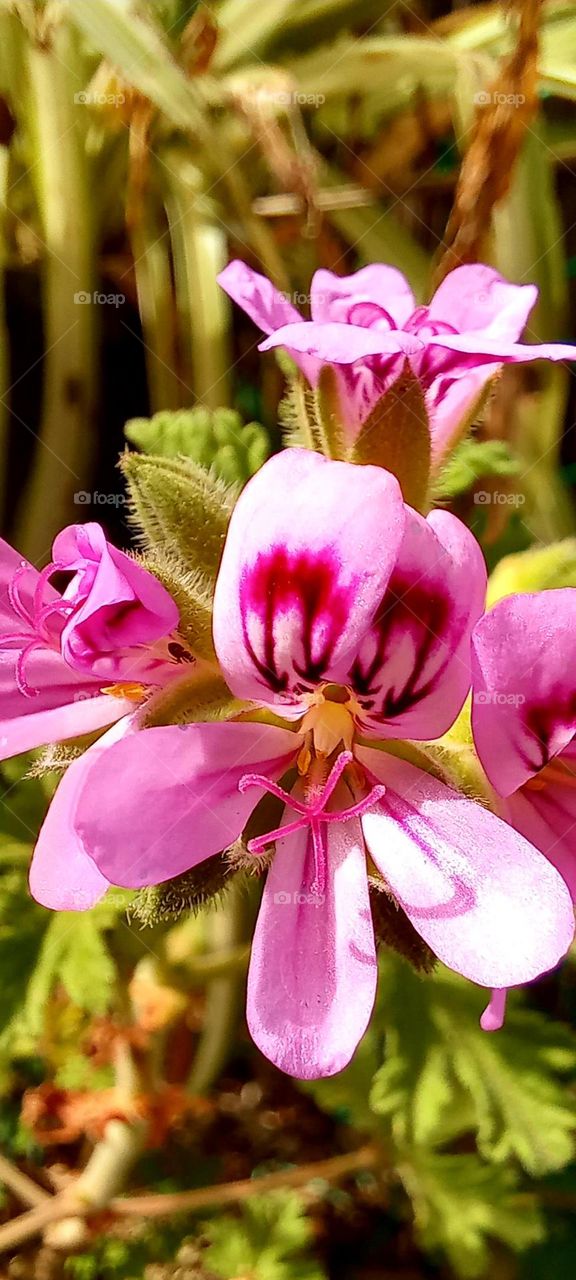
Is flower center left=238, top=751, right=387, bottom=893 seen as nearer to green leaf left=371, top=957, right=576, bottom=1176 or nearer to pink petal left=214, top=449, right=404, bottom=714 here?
pink petal left=214, top=449, right=404, bottom=714

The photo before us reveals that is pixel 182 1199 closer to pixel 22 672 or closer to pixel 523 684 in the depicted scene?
pixel 22 672

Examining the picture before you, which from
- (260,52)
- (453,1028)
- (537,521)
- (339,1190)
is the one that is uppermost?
(260,52)

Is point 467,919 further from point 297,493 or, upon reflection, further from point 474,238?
point 474,238

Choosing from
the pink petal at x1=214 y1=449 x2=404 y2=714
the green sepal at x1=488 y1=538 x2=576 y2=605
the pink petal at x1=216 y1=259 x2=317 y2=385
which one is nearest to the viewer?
the pink petal at x1=214 y1=449 x2=404 y2=714

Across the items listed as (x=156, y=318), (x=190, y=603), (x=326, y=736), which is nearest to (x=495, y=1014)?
(x=326, y=736)

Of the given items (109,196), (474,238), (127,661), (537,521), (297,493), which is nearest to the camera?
(297,493)

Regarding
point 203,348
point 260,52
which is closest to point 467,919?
point 203,348

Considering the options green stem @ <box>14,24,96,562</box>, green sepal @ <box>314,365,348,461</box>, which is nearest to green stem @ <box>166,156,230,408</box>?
green stem @ <box>14,24,96,562</box>
